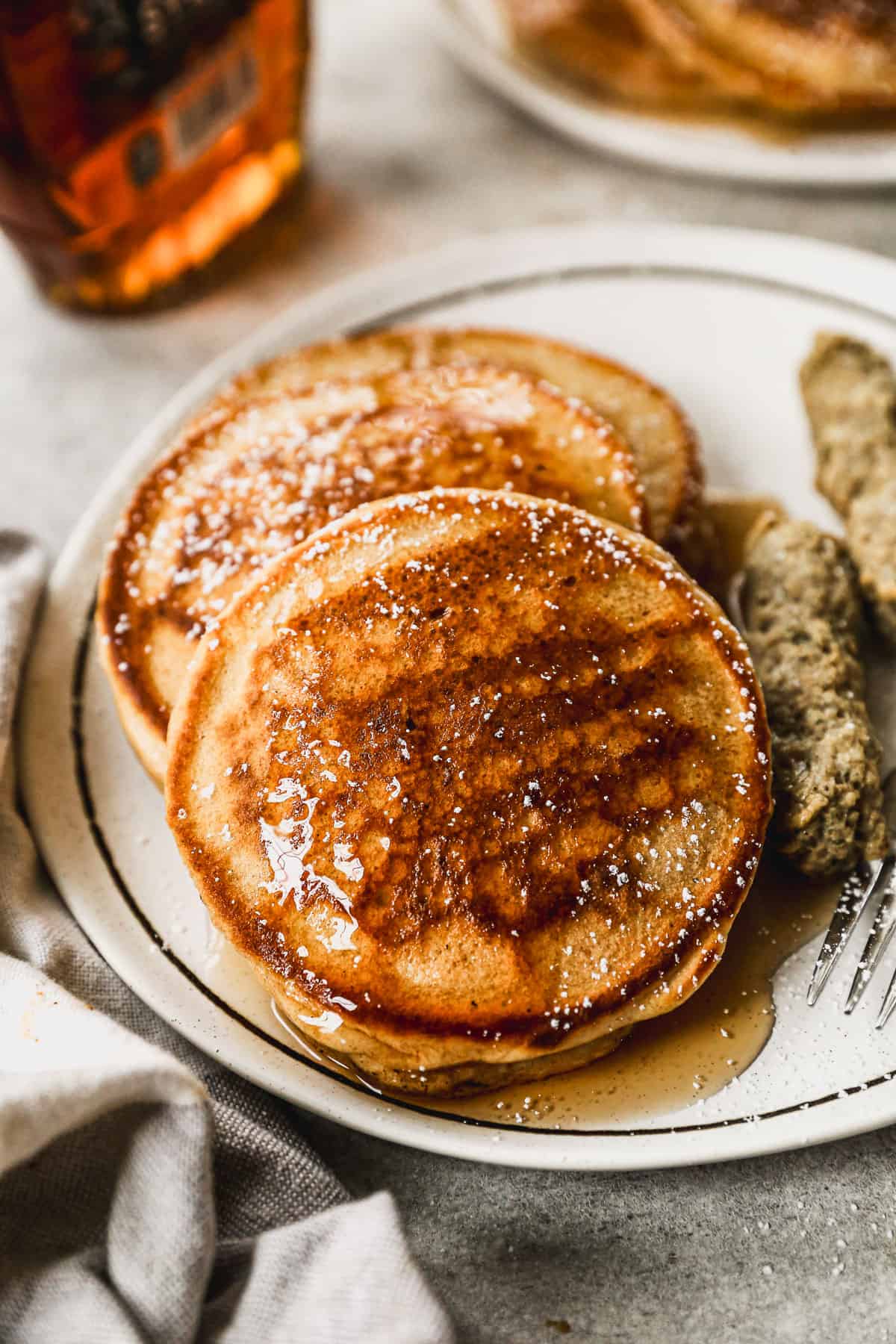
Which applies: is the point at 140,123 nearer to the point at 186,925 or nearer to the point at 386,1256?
the point at 186,925

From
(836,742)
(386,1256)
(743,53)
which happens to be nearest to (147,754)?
(386,1256)

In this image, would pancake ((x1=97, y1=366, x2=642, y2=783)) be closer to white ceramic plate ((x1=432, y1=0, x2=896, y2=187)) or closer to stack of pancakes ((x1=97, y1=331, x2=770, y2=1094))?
stack of pancakes ((x1=97, y1=331, x2=770, y2=1094))

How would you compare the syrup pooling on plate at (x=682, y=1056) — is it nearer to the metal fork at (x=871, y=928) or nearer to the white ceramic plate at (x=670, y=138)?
the metal fork at (x=871, y=928)

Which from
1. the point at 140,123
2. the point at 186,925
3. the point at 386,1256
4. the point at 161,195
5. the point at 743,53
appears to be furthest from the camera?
the point at 743,53

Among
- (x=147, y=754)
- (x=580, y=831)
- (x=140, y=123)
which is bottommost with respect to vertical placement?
(x=147, y=754)

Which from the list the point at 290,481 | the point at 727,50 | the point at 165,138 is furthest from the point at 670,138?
the point at 290,481

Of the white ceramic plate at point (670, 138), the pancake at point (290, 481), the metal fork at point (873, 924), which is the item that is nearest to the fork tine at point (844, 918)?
the metal fork at point (873, 924)

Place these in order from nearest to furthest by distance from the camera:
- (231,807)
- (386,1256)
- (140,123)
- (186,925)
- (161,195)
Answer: (386,1256), (231,807), (186,925), (140,123), (161,195)

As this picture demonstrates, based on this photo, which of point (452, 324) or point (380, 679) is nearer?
point (380, 679)
